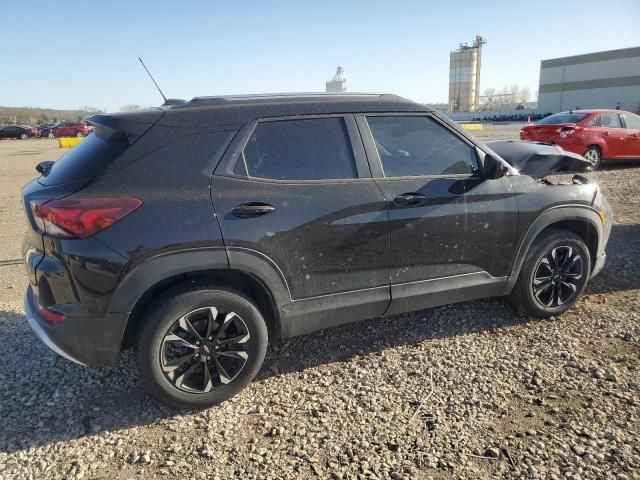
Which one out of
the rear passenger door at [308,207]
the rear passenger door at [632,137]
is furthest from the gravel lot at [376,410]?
the rear passenger door at [632,137]

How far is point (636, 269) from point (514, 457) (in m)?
3.64

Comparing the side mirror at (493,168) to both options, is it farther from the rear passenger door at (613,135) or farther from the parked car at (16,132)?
the parked car at (16,132)

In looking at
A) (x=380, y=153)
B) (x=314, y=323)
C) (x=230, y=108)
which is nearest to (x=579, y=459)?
(x=314, y=323)

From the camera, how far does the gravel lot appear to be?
2355 millimetres

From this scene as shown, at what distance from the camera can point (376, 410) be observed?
2758mm

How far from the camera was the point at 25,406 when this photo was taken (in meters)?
2.83

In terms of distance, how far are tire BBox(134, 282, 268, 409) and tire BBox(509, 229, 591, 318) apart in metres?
2.22

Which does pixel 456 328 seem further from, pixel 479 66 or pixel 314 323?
pixel 479 66

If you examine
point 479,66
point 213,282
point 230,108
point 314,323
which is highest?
point 479,66

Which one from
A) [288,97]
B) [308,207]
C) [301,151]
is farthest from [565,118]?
[308,207]

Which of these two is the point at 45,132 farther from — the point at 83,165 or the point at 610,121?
the point at 83,165

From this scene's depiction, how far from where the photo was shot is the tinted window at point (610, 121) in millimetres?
11711

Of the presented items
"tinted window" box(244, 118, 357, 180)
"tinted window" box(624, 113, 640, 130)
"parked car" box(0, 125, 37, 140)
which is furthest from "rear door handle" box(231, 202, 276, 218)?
"parked car" box(0, 125, 37, 140)

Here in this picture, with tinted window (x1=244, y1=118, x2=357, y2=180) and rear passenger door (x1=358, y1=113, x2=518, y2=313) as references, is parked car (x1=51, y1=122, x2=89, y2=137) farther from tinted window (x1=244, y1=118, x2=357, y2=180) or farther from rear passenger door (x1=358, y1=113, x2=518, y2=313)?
rear passenger door (x1=358, y1=113, x2=518, y2=313)
